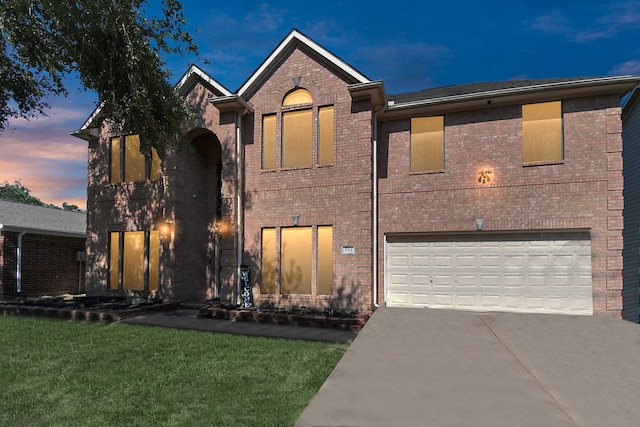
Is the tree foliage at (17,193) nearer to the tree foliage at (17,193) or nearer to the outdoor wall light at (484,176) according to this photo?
the tree foliage at (17,193)

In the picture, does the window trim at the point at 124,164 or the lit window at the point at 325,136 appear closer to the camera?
the lit window at the point at 325,136

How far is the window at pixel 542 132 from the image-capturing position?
1061cm

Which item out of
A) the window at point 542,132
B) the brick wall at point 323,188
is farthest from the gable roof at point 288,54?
the window at point 542,132

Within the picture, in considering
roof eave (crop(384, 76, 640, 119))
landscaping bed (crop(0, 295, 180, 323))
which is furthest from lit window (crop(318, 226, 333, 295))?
landscaping bed (crop(0, 295, 180, 323))

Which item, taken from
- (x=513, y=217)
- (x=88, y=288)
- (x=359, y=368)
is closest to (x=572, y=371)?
(x=359, y=368)

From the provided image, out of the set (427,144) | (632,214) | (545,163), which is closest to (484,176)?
(545,163)

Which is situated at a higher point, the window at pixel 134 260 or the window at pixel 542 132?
the window at pixel 542 132

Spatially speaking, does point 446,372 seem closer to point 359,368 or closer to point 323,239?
point 359,368

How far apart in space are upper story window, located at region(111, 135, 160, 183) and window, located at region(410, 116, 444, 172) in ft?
31.4

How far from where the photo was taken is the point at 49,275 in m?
17.2

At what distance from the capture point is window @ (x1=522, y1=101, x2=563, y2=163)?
34.8 feet

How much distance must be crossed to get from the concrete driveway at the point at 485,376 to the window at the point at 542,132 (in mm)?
4745

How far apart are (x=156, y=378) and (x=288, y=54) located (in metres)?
10.4

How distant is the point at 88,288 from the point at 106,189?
13.1ft
